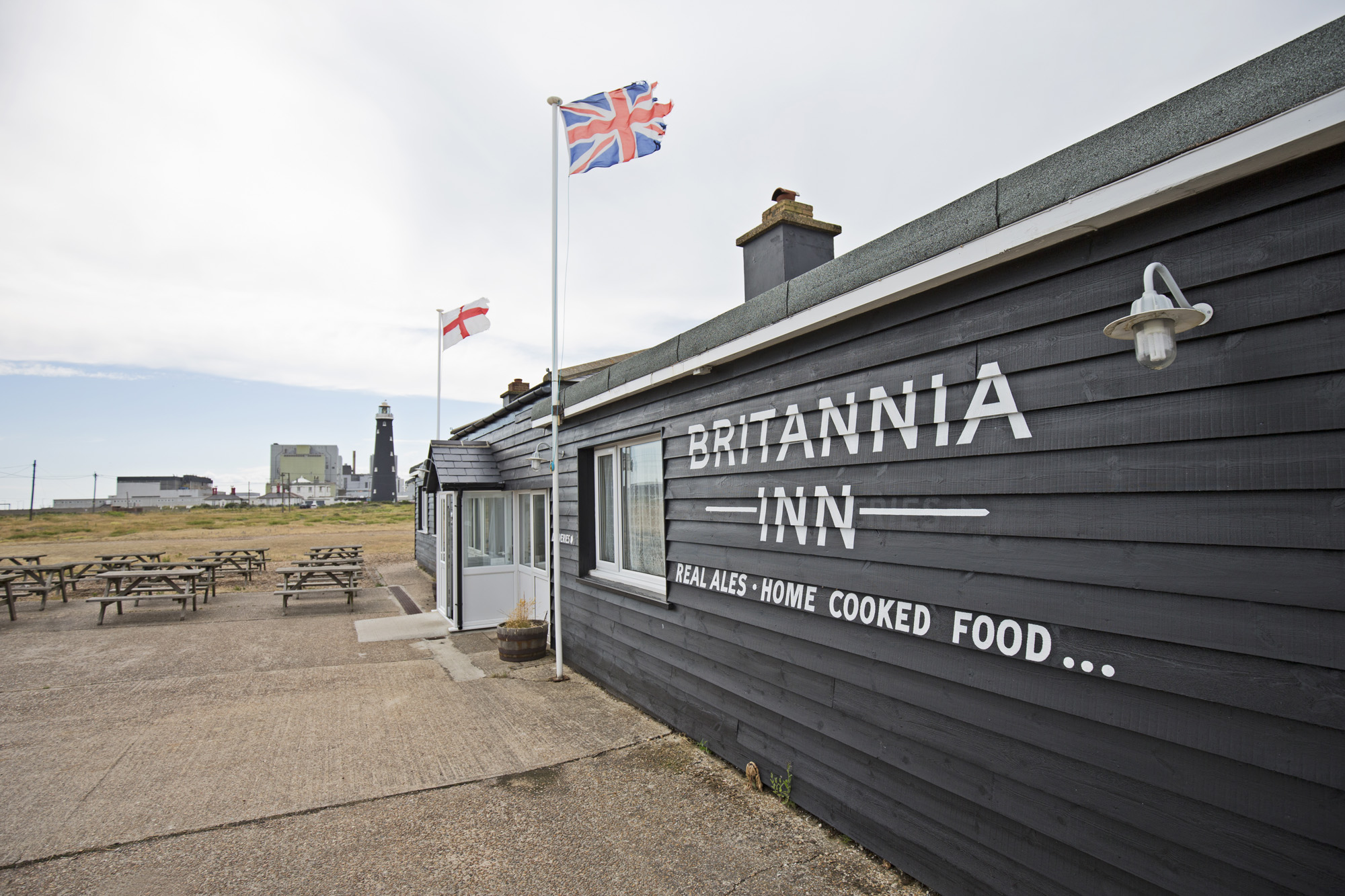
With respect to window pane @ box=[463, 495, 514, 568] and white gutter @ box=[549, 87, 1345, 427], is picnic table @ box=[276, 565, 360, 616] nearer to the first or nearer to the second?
window pane @ box=[463, 495, 514, 568]

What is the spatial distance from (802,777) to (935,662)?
129 cm

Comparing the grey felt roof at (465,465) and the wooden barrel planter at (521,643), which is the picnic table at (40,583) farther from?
the wooden barrel planter at (521,643)

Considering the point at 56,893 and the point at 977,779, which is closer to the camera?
the point at 977,779

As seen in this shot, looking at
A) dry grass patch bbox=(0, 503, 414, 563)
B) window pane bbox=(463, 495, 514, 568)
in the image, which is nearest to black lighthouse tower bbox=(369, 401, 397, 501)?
dry grass patch bbox=(0, 503, 414, 563)

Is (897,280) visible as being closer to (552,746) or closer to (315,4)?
(552,746)

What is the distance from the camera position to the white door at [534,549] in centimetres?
796

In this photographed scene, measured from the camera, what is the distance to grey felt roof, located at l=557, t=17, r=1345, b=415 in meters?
1.65

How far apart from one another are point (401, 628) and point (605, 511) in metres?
4.87

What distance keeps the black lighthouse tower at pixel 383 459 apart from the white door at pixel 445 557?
190ft

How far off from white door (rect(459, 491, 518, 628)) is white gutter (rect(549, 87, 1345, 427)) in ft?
23.1

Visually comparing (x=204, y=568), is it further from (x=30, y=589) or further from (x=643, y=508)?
(x=643, y=508)

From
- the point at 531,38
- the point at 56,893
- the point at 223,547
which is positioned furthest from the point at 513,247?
the point at 223,547

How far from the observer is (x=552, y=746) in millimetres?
4668

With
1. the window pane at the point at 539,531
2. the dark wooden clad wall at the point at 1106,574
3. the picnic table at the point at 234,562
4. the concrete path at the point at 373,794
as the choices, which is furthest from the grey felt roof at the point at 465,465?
the picnic table at the point at 234,562
